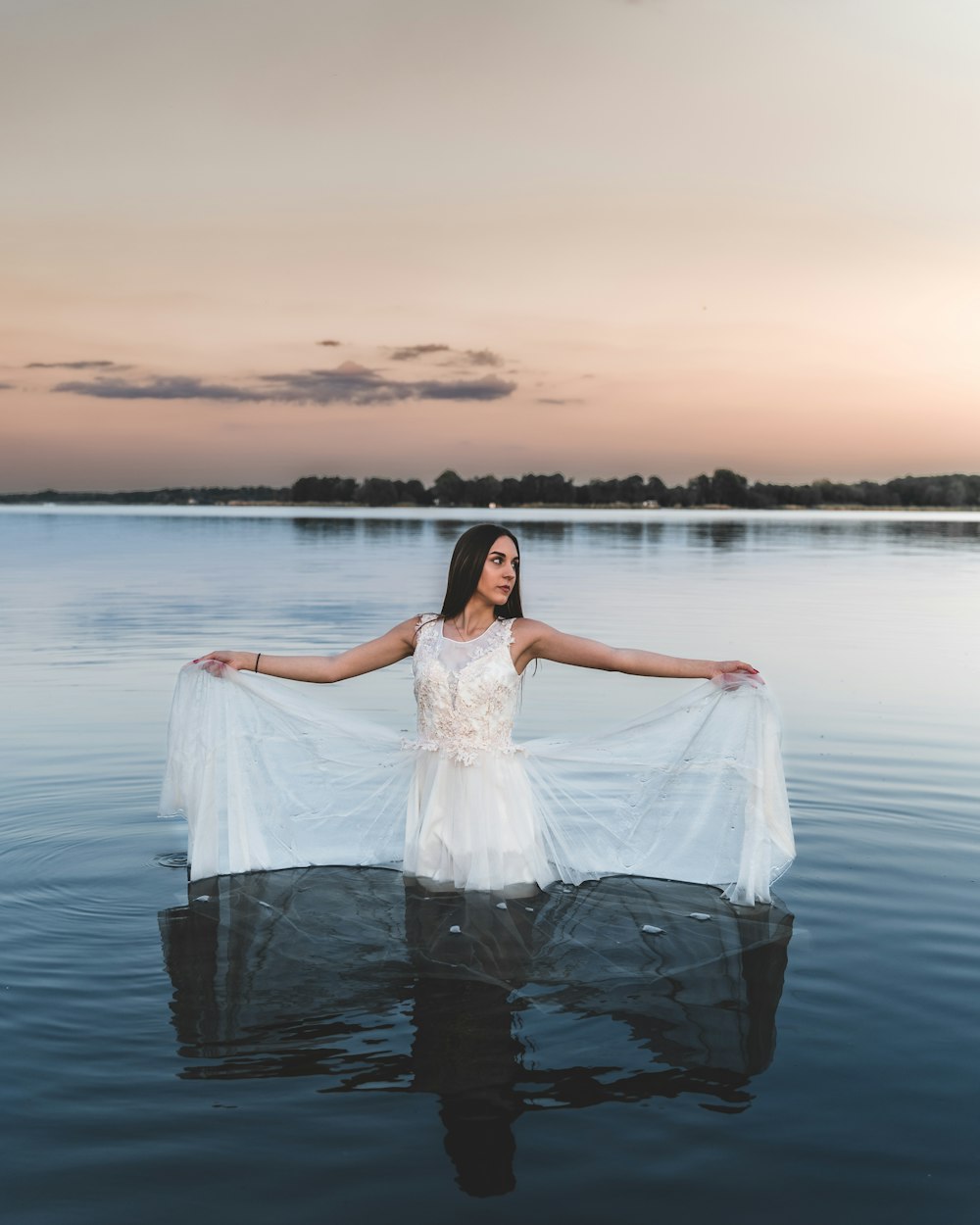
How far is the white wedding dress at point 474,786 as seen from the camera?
7461 millimetres

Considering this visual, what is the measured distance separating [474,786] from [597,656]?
41.9 inches

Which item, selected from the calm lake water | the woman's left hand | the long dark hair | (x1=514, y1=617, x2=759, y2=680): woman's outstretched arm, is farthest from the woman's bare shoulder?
the calm lake water

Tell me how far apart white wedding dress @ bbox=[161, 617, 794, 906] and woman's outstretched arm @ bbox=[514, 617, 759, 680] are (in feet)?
0.44

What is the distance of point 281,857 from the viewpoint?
8203 millimetres

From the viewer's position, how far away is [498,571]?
7258 millimetres

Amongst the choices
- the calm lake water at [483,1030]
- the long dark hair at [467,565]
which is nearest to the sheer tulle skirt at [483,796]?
the calm lake water at [483,1030]

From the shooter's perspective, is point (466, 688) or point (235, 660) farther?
point (235, 660)

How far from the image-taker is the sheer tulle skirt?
751 centimetres

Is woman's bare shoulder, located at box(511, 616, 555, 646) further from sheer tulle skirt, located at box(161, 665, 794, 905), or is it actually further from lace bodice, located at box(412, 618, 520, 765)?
sheer tulle skirt, located at box(161, 665, 794, 905)

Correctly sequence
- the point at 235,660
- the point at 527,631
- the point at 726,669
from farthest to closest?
the point at 235,660 → the point at 726,669 → the point at 527,631

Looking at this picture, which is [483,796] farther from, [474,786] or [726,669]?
[726,669]

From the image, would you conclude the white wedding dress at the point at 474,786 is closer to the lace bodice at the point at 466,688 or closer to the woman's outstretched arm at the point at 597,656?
the lace bodice at the point at 466,688

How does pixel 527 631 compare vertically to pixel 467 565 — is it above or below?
below

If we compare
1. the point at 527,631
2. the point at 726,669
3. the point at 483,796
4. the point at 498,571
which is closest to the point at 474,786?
the point at 483,796
